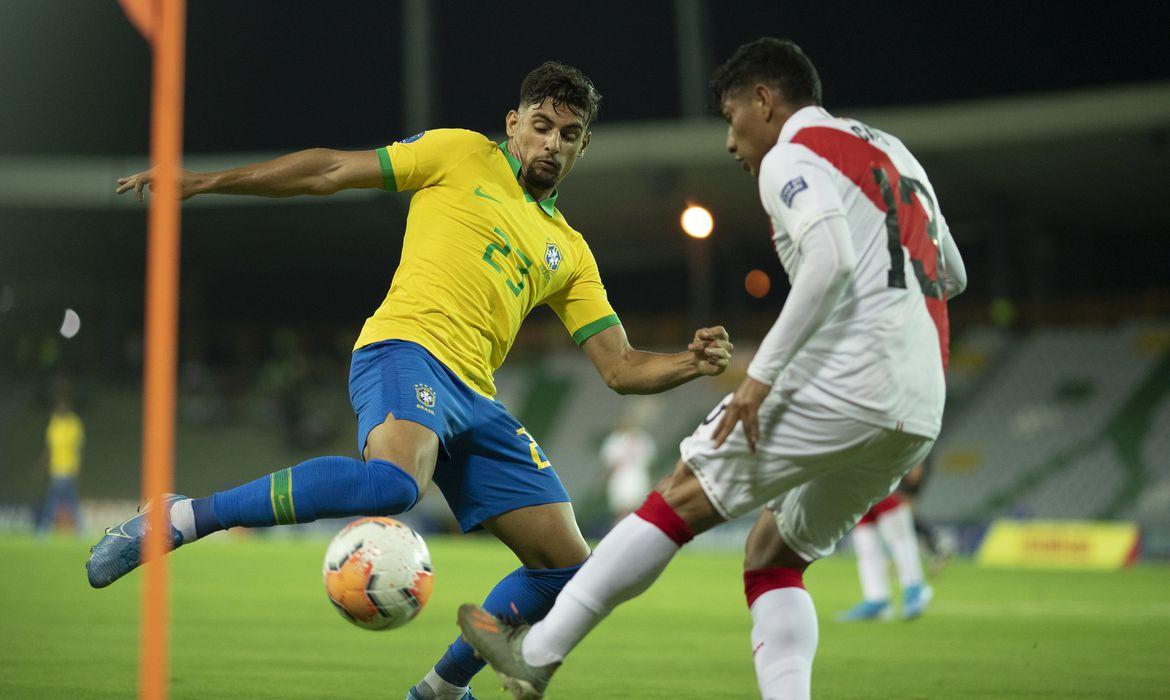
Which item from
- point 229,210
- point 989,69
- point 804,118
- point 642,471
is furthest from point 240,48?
point 804,118

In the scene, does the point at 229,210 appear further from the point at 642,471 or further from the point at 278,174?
the point at 278,174

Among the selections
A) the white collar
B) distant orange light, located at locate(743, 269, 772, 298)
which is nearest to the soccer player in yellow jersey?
the white collar

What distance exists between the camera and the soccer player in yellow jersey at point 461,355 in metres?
4.75

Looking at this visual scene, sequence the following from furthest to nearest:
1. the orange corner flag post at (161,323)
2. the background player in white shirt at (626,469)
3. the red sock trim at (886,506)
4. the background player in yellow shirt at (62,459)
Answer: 1. the background player in white shirt at (626,469)
2. the background player in yellow shirt at (62,459)
3. the red sock trim at (886,506)
4. the orange corner flag post at (161,323)

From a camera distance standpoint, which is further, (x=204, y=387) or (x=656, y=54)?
(x=204, y=387)

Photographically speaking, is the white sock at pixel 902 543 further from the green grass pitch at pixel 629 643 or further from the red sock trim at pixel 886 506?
the green grass pitch at pixel 629 643

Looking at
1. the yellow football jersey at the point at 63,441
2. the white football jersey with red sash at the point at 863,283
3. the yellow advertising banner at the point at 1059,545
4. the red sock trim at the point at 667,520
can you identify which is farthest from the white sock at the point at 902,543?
the yellow football jersey at the point at 63,441

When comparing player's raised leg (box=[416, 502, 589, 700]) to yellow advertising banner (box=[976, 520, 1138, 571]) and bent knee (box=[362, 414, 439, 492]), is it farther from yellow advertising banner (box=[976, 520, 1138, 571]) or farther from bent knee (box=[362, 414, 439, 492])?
yellow advertising banner (box=[976, 520, 1138, 571])

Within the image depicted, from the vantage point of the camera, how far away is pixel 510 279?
5398 mm

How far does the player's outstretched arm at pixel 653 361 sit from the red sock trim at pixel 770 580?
2.46 feet

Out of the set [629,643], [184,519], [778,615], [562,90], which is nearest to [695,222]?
[562,90]

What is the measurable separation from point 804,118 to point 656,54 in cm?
2452

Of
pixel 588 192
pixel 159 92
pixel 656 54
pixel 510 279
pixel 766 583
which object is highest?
pixel 656 54

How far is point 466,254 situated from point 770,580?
5.73ft
